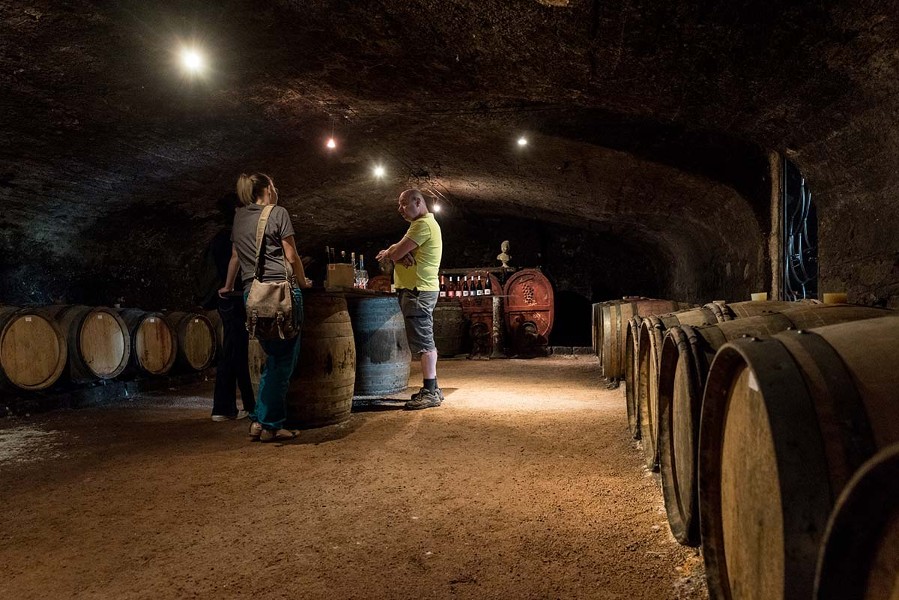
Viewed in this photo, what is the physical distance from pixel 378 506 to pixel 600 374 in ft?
16.2

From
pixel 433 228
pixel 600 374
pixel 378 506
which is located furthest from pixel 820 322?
pixel 600 374

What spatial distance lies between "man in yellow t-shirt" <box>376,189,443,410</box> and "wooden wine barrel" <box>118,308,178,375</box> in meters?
3.23

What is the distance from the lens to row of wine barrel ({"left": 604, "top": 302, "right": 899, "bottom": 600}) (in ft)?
2.16

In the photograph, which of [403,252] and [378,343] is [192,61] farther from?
[378,343]

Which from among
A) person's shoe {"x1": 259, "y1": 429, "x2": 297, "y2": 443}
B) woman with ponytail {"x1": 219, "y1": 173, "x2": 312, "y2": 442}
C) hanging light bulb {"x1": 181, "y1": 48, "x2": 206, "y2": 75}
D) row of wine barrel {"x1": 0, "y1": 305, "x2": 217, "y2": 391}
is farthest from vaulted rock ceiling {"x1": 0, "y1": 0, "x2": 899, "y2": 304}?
person's shoe {"x1": 259, "y1": 429, "x2": 297, "y2": 443}

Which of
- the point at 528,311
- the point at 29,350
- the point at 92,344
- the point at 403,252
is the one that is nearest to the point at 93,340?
the point at 92,344

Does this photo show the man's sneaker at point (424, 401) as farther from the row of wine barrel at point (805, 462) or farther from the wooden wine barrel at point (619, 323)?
the row of wine barrel at point (805, 462)

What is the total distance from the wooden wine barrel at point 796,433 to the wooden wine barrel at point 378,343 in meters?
3.67

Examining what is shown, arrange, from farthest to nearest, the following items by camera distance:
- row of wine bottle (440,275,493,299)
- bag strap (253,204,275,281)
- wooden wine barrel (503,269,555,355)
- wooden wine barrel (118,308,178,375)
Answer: row of wine bottle (440,275,493,299), wooden wine barrel (503,269,555,355), wooden wine barrel (118,308,178,375), bag strap (253,204,275,281)

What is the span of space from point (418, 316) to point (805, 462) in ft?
12.2

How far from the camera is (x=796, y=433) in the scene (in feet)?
2.81

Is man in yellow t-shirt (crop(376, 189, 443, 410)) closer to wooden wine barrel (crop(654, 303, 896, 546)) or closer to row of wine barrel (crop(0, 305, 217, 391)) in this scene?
wooden wine barrel (crop(654, 303, 896, 546))

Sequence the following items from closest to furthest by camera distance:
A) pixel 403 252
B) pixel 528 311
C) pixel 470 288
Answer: pixel 403 252, pixel 528 311, pixel 470 288

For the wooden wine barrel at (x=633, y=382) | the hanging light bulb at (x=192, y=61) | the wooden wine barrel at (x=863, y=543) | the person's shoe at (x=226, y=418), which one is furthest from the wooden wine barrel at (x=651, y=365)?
the hanging light bulb at (x=192, y=61)
